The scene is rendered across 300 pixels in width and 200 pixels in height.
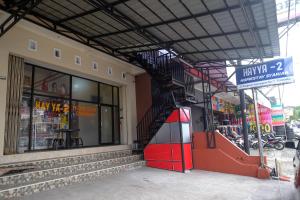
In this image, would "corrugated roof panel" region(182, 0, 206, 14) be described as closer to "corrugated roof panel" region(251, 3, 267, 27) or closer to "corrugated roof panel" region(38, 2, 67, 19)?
"corrugated roof panel" region(251, 3, 267, 27)

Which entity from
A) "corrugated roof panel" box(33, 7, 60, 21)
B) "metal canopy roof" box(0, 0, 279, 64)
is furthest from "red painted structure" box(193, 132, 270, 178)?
"corrugated roof panel" box(33, 7, 60, 21)

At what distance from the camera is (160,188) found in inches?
221

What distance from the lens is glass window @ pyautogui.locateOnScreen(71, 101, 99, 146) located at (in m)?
8.74

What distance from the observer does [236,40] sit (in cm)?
711

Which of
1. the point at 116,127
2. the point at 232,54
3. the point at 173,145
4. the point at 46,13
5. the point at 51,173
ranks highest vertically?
the point at 46,13

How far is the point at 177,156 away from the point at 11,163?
495 centimetres

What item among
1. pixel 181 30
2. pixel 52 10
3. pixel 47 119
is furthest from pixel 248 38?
pixel 47 119

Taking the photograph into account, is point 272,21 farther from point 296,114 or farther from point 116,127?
point 296,114

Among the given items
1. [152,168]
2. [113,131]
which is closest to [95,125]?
[113,131]

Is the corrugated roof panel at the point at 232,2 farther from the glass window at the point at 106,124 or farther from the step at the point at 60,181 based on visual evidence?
the glass window at the point at 106,124

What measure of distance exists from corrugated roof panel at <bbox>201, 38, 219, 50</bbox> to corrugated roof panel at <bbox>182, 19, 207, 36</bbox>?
1.38ft

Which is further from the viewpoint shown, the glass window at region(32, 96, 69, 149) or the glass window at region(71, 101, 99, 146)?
the glass window at region(71, 101, 99, 146)

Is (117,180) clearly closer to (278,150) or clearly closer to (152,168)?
(152,168)

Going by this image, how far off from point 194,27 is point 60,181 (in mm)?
5323
